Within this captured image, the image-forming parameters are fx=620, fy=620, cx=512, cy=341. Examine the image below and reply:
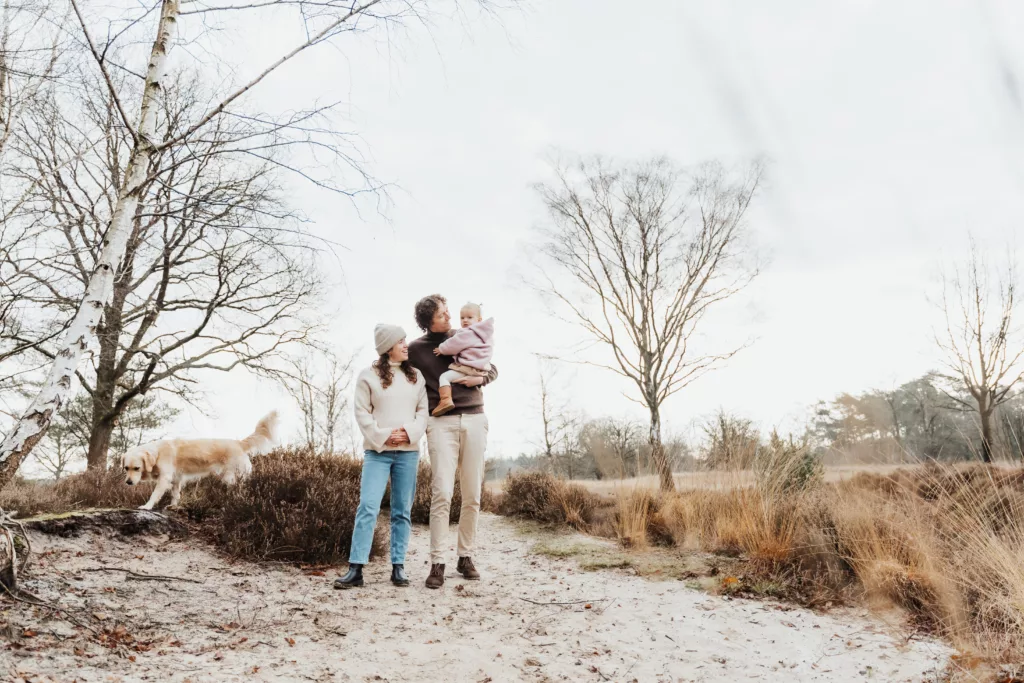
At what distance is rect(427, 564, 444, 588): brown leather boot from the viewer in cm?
512

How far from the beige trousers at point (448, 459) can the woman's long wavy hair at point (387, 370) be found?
1.34 feet

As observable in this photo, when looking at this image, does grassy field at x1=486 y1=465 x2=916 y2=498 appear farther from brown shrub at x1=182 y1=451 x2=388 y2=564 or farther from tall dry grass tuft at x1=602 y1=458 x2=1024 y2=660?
brown shrub at x1=182 y1=451 x2=388 y2=564

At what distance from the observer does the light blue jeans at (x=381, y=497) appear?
497 cm

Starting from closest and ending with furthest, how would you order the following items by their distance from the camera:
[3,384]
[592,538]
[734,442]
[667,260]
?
[734,442]
[592,538]
[3,384]
[667,260]

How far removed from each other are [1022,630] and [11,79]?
7.73 m

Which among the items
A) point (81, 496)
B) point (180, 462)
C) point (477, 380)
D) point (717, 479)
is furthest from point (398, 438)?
point (81, 496)

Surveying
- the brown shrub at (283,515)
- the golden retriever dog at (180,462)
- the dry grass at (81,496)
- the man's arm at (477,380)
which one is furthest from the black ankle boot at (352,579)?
the dry grass at (81,496)

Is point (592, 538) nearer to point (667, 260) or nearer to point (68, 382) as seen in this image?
point (68, 382)

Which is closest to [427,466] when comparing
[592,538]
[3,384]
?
[592,538]

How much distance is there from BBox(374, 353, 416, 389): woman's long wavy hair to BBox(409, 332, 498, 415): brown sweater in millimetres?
96

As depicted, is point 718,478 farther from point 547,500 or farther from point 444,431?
point 444,431

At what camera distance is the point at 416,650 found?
3.79 meters

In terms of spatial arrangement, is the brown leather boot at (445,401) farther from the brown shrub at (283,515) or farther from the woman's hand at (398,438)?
the brown shrub at (283,515)

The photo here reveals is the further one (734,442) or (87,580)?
(734,442)
